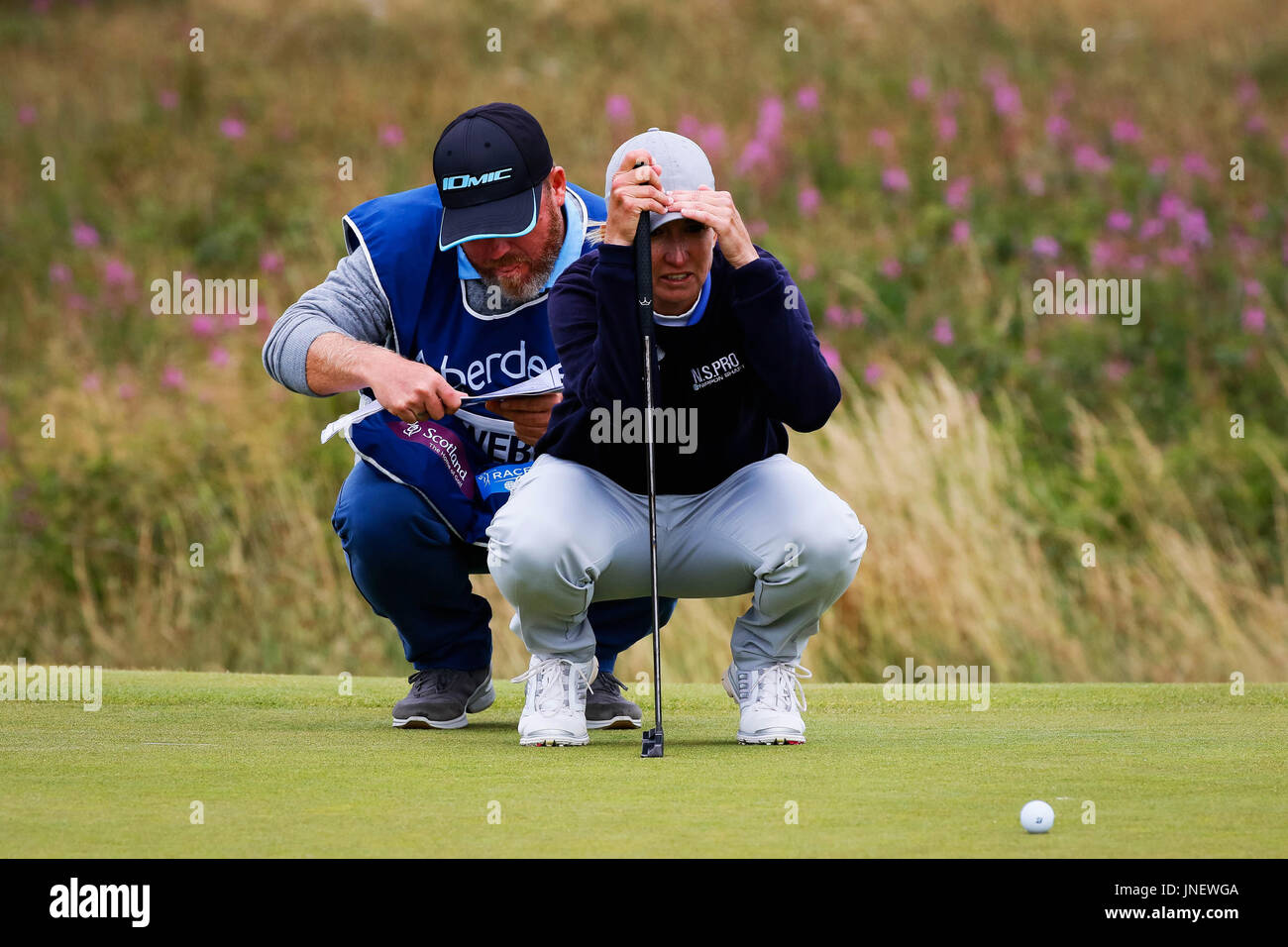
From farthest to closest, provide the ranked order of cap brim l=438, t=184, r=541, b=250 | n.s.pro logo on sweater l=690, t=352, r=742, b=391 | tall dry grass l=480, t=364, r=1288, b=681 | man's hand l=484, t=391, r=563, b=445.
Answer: tall dry grass l=480, t=364, r=1288, b=681
man's hand l=484, t=391, r=563, b=445
cap brim l=438, t=184, r=541, b=250
n.s.pro logo on sweater l=690, t=352, r=742, b=391

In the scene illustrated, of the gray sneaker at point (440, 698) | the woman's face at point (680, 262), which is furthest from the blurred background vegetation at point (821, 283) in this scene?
the woman's face at point (680, 262)

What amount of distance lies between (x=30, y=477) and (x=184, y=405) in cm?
115

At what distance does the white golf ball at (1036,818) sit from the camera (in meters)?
2.89

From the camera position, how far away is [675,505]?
445 cm

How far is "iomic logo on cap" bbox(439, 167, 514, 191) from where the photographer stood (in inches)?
180

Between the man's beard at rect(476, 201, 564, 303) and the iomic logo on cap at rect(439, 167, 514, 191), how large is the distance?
9.0 inches

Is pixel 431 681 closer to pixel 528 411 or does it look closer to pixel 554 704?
pixel 554 704

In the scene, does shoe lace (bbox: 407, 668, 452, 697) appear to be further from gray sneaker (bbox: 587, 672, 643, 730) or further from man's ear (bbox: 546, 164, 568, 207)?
man's ear (bbox: 546, 164, 568, 207)

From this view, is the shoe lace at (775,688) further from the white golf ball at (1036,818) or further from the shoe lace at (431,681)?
the white golf ball at (1036,818)

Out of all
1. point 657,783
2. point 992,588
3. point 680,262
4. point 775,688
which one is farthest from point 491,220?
point 992,588

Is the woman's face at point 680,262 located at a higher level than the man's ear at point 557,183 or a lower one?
lower

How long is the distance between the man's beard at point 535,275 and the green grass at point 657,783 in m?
1.22

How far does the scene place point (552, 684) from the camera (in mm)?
4297

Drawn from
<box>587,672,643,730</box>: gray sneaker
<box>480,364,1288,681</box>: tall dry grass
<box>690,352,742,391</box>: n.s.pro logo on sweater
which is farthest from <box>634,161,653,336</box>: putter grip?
<box>480,364,1288,681</box>: tall dry grass
